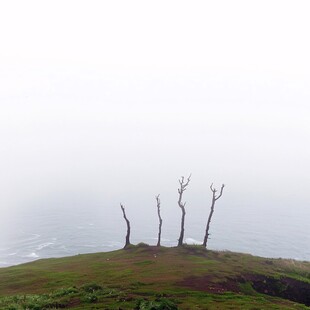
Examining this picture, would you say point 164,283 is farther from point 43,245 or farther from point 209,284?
point 43,245

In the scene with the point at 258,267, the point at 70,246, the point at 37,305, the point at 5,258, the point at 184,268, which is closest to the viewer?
the point at 37,305

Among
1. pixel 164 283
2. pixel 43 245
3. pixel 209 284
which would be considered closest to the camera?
pixel 164 283

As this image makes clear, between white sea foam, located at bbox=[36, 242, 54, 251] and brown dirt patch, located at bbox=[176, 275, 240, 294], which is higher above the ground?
brown dirt patch, located at bbox=[176, 275, 240, 294]

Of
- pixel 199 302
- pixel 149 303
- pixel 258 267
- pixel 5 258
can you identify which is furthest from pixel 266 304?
pixel 5 258

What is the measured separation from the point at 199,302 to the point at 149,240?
172 meters

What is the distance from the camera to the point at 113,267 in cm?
4662

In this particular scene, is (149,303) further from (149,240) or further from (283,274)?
(149,240)

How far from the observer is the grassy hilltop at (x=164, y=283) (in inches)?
1139

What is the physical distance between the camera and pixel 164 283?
35156 mm

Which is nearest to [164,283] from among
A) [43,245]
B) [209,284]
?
[209,284]

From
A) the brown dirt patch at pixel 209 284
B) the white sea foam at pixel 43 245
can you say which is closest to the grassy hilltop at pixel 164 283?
the brown dirt patch at pixel 209 284

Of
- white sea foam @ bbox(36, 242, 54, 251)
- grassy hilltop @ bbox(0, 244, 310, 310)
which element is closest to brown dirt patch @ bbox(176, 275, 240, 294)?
grassy hilltop @ bbox(0, 244, 310, 310)

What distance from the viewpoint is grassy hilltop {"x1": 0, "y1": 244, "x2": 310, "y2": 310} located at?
28.9 metres

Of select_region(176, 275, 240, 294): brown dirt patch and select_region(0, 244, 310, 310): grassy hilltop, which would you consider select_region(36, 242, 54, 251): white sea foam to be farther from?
select_region(176, 275, 240, 294): brown dirt patch
